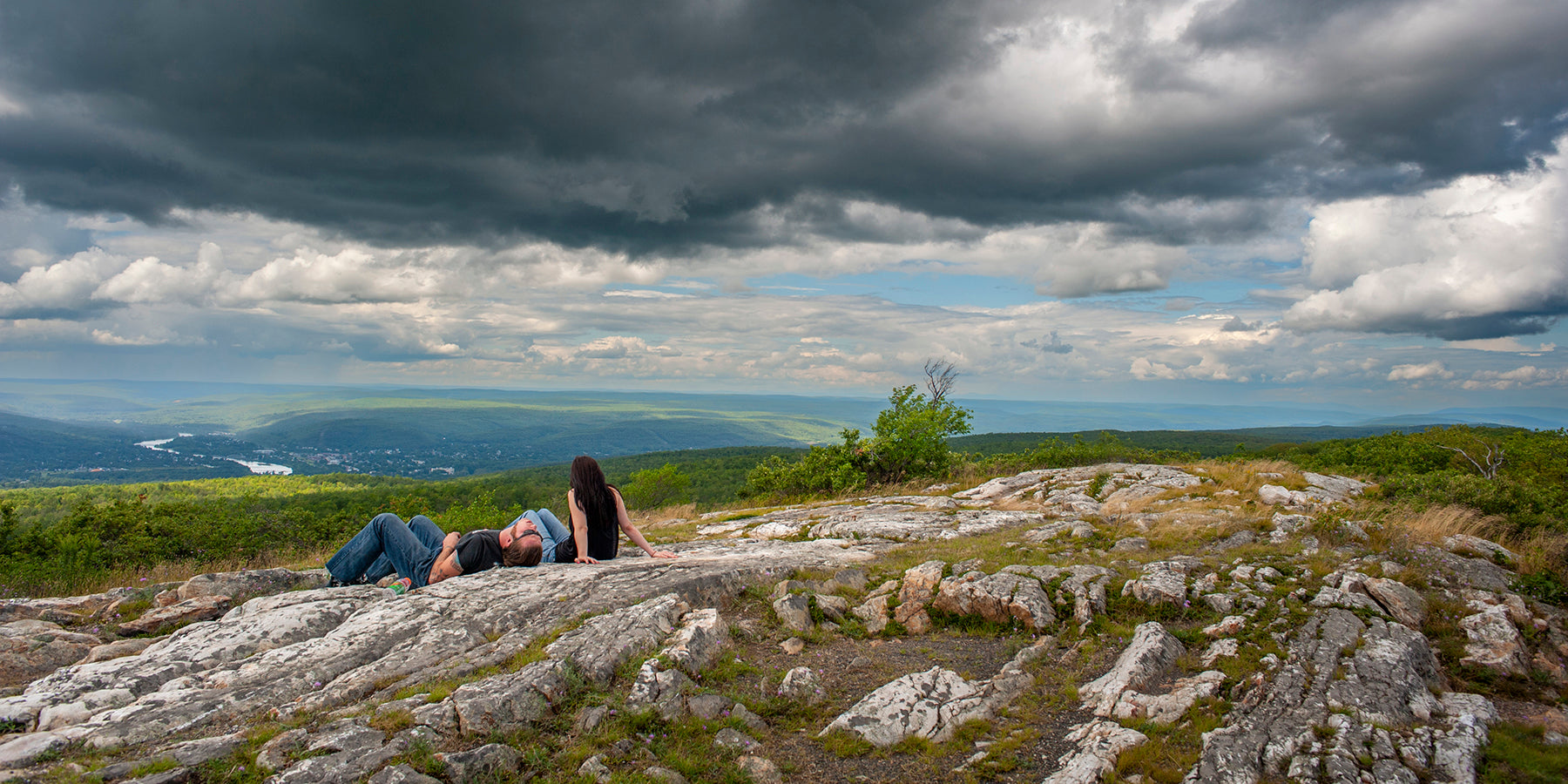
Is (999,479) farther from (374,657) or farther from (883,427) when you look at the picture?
(374,657)

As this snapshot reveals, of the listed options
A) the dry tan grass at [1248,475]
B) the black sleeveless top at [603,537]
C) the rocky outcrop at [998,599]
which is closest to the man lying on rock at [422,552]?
the black sleeveless top at [603,537]

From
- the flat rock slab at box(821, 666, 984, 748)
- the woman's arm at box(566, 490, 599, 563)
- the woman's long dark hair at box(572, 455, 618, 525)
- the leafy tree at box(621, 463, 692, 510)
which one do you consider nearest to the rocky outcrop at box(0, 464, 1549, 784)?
the flat rock slab at box(821, 666, 984, 748)

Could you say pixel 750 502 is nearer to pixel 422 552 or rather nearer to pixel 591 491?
pixel 591 491

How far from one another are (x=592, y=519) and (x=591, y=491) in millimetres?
692

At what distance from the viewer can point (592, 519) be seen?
1166 centimetres

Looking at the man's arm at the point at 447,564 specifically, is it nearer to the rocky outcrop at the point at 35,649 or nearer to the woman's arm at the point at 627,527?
the woman's arm at the point at 627,527

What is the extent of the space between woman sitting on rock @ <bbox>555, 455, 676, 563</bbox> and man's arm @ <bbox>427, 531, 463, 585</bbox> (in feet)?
5.96

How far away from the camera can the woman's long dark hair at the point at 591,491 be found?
11.2m

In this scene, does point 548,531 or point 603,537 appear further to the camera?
point 548,531

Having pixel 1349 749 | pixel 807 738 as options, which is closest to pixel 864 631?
pixel 807 738

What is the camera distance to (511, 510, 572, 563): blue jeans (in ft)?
39.0

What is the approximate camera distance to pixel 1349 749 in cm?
577

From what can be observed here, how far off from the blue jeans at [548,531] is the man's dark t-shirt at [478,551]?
585 millimetres

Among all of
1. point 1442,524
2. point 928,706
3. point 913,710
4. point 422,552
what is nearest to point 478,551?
point 422,552
